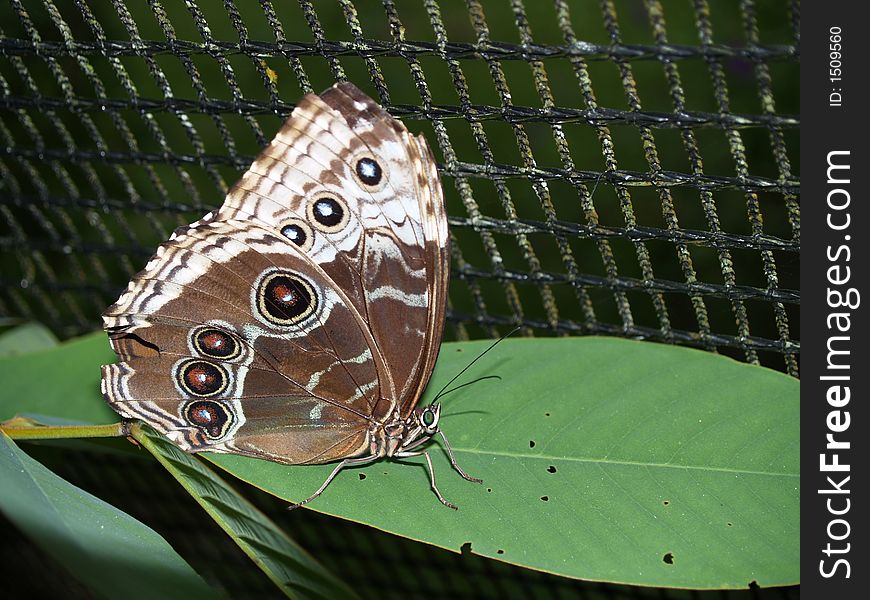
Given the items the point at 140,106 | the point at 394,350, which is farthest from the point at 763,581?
the point at 140,106

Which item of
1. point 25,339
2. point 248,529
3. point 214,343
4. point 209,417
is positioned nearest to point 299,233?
point 214,343

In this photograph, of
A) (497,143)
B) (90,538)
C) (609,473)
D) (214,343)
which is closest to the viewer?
(90,538)

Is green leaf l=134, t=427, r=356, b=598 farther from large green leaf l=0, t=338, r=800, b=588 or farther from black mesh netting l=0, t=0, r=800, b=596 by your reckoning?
black mesh netting l=0, t=0, r=800, b=596

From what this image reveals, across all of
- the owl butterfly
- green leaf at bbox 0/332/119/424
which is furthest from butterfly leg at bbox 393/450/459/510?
green leaf at bbox 0/332/119/424

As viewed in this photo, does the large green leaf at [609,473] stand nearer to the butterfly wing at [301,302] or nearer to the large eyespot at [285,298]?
the butterfly wing at [301,302]

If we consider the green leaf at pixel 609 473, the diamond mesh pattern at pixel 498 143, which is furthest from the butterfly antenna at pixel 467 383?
the diamond mesh pattern at pixel 498 143

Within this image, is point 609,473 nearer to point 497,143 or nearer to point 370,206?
point 370,206
